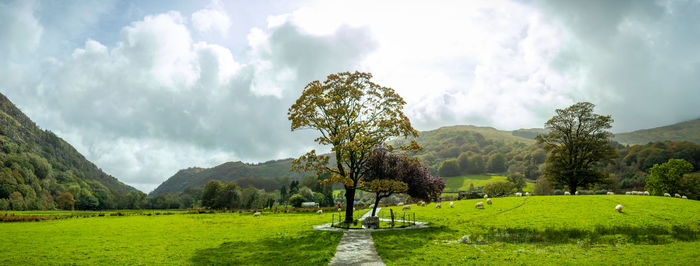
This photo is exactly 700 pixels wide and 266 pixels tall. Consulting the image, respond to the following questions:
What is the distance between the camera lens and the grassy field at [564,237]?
18188 millimetres

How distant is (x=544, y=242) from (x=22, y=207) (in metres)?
180

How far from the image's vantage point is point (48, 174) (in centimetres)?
19762

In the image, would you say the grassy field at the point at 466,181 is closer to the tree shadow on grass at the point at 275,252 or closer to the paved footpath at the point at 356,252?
the paved footpath at the point at 356,252

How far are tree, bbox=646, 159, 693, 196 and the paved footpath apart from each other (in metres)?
71.2

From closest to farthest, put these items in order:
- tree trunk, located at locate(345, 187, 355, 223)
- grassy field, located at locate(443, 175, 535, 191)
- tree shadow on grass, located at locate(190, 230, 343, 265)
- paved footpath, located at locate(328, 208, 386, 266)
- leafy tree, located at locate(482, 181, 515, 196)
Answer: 1. paved footpath, located at locate(328, 208, 386, 266)
2. tree shadow on grass, located at locate(190, 230, 343, 265)
3. tree trunk, located at locate(345, 187, 355, 223)
4. leafy tree, located at locate(482, 181, 515, 196)
5. grassy field, located at locate(443, 175, 535, 191)

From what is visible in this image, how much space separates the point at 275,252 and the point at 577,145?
59225 mm

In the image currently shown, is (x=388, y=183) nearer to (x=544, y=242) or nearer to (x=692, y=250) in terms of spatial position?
(x=544, y=242)

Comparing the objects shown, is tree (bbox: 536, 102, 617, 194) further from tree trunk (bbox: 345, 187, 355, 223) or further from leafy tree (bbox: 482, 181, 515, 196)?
tree trunk (bbox: 345, 187, 355, 223)

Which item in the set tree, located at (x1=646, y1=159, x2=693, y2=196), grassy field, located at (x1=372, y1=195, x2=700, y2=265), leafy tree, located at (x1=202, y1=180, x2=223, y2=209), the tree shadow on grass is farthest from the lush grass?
leafy tree, located at (x1=202, y1=180, x2=223, y2=209)

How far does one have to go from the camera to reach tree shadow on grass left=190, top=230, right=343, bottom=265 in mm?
18766

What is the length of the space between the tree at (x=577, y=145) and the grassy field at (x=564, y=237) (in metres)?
15.8

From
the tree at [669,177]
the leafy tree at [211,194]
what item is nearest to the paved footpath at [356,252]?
the tree at [669,177]

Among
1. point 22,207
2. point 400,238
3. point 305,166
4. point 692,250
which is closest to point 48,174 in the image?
point 22,207

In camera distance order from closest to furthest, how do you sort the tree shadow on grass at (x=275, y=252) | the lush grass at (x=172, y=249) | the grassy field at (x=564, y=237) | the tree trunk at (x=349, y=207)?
the grassy field at (x=564, y=237) → the tree shadow on grass at (x=275, y=252) → the lush grass at (x=172, y=249) → the tree trunk at (x=349, y=207)
